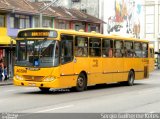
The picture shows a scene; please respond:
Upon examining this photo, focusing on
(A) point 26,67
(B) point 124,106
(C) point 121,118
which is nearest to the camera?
(C) point 121,118

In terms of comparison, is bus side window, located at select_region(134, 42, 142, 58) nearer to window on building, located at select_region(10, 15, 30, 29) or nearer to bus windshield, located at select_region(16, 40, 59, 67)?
bus windshield, located at select_region(16, 40, 59, 67)

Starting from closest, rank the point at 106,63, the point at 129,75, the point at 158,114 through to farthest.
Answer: the point at 158,114 < the point at 106,63 < the point at 129,75

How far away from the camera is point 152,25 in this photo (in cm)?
8806

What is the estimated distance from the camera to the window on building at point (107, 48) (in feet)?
85.1

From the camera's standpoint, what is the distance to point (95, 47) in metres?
25.0

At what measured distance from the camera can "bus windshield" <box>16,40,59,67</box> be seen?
842 inches

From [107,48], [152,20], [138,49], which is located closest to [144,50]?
[138,49]

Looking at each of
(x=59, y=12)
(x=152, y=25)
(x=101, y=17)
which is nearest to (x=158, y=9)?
(x=152, y=25)

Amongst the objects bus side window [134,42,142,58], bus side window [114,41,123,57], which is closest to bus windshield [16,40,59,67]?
bus side window [114,41,123,57]

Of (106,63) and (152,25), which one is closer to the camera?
(106,63)

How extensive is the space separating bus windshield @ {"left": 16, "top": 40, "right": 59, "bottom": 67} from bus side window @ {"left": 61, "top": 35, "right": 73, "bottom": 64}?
1.57ft

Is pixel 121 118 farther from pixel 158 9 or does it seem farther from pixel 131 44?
pixel 158 9

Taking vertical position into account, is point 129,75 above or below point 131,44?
below

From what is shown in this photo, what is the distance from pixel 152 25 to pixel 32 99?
71.0 metres
